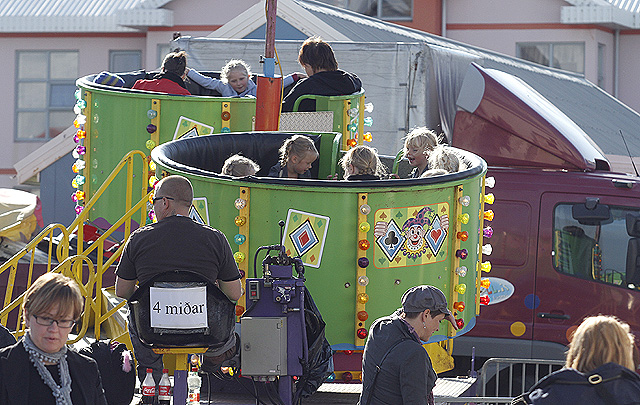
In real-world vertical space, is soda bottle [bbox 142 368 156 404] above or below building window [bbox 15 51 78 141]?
below

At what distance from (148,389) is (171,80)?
467 centimetres

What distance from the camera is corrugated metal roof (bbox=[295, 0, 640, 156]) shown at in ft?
50.7

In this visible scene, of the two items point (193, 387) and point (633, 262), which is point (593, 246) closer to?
point (633, 262)

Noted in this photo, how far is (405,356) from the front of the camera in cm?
559

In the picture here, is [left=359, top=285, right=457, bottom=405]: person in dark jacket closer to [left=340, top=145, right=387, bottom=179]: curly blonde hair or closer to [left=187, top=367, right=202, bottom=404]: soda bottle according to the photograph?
[left=187, top=367, right=202, bottom=404]: soda bottle

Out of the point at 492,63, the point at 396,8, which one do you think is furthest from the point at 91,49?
the point at 492,63

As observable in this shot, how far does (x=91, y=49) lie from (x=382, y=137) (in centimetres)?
1606

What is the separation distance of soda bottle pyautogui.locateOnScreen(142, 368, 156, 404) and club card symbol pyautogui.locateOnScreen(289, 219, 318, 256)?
1.24 meters

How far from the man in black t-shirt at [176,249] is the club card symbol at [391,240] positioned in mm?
1162

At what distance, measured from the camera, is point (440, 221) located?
23.2ft

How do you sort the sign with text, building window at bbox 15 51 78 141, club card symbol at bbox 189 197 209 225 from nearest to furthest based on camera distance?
the sign with text
club card symbol at bbox 189 197 209 225
building window at bbox 15 51 78 141


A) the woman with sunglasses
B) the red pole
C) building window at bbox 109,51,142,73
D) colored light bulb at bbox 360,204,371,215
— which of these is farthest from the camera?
building window at bbox 109,51,142,73

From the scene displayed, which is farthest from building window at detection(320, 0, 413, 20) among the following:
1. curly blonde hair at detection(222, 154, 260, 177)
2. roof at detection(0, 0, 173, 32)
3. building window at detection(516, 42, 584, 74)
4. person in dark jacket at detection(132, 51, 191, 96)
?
curly blonde hair at detection(222, 154, 260, 177)

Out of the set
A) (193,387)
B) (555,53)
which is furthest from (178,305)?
(555,53)
